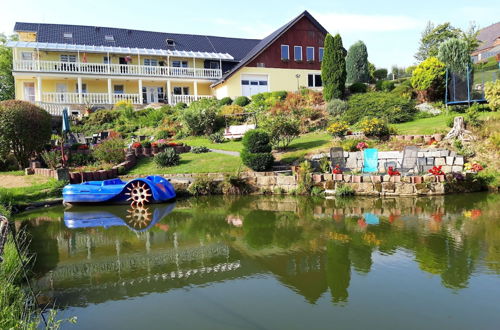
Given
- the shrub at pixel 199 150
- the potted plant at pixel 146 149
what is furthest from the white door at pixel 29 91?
the shrub at pixel 199 150

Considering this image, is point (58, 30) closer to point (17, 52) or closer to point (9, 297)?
point (17, 52)

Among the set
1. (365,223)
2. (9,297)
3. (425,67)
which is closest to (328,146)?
(365,223)

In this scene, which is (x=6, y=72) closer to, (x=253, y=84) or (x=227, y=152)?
(x=253, y=84)

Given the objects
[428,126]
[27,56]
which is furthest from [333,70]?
[27,56]

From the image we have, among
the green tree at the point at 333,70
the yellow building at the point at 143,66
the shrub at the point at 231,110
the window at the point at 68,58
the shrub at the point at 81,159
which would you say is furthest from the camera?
the window at the point at 68,58

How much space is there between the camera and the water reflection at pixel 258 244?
17.6 ft

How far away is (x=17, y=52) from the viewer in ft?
96.8

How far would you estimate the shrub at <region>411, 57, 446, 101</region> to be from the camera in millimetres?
18688

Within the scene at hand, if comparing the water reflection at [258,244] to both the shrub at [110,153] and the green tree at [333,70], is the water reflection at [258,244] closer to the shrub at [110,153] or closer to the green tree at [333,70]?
the shrub at [110,153]

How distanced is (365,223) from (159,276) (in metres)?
4.64

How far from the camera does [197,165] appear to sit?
14188mm

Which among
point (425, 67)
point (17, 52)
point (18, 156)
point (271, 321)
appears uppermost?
point (17, 52)

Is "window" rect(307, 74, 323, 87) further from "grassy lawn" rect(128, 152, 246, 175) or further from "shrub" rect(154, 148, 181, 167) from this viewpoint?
"shrub" rect(154, 148, 181, 167)

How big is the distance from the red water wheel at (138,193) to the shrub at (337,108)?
1163 cm
